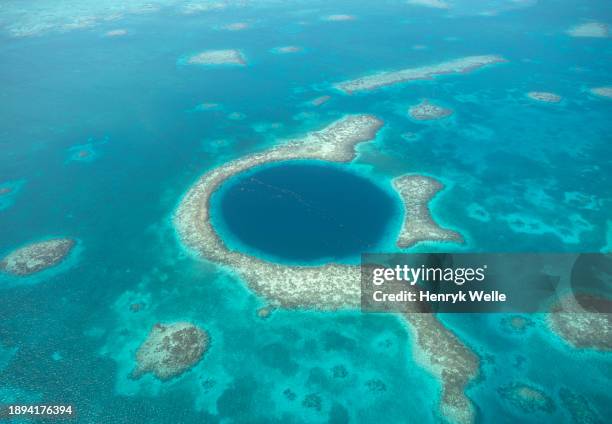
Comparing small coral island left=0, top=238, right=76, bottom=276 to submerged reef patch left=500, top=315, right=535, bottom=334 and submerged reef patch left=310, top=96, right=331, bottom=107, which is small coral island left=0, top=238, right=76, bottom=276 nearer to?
submerged reef patch left=500, top=315, right=535, bottom=334

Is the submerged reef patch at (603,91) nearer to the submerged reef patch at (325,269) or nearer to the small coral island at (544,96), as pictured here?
the small coral island at (544,96)

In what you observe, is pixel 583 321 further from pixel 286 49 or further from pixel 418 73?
pixel 286 49

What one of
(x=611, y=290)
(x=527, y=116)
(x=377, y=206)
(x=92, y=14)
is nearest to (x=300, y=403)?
(x=377, y=206)

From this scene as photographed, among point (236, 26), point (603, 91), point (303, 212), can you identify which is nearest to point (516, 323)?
point (303, 212)

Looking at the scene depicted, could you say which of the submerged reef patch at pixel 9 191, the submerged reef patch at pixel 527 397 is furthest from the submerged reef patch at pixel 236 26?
the submerged reef patch at pixel 527 397

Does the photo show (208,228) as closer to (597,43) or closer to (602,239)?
(602,239)

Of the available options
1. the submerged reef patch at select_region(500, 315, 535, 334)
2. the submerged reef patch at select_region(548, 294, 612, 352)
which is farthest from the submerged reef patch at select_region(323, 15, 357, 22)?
the submerged reef patch at select_region(500, 315, 535, 334)
